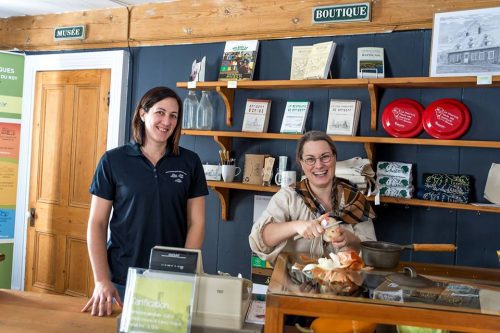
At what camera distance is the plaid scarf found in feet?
5.92

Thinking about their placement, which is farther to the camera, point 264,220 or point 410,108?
point 410,108

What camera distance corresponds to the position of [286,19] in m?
3.06

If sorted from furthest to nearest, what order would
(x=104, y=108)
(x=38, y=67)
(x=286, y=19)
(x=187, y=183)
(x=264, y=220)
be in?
(x=38, y=67) < (x=104, y=108) < (x=286, y=19) < (x=187, y=183) < (x=264, y=220)

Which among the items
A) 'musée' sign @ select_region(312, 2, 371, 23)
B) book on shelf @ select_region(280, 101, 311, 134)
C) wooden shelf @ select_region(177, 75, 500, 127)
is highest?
'musée' sign @ select_region(312, 2, 371, 23)

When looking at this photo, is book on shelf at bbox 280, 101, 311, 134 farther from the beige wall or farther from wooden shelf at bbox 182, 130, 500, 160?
the beige wall

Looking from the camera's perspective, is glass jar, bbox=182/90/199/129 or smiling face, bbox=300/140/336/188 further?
glass jar, bbox=182/90/199/129

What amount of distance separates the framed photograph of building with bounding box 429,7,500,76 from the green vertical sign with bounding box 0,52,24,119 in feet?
9.68

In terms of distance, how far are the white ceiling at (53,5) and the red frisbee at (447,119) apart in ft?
6.81

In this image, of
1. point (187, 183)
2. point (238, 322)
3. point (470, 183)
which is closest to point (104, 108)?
point (187, 183)

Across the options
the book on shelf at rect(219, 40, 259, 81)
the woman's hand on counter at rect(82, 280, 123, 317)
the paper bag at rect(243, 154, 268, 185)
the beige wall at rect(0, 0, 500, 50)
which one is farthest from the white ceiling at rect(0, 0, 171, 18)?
the woman's hand on counter at rect(82, 280, 123, 317)

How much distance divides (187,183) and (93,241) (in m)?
0.42

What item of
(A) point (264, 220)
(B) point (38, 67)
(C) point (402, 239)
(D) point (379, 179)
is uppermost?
(B) point (38, 67)

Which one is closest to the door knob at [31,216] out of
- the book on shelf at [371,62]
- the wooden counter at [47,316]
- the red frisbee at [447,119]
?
the wooden counter at [47,316]

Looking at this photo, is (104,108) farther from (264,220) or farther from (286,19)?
(264,220)
